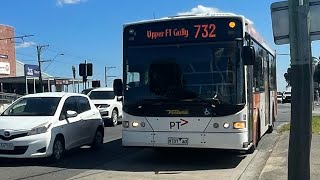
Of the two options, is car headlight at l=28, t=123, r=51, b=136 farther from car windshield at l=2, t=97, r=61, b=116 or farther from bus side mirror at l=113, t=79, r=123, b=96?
bus side mirror at l=113, t=79, r=123, b=96

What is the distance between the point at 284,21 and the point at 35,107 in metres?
7.36

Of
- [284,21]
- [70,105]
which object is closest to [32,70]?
[70,105]

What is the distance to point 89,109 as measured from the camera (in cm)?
1382

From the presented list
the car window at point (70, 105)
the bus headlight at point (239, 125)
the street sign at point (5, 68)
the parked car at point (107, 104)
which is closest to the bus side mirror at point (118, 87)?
the car window at point (70, 105)

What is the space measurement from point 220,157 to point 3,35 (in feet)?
188

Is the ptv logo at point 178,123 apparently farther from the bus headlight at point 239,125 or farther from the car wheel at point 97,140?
the car wheel at point 97,140

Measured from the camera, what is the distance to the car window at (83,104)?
13.4 metres

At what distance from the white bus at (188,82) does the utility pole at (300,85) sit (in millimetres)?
3813

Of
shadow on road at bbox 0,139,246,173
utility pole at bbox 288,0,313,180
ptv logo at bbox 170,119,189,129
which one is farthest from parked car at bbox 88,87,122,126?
utility pole at bbox 288,0,313,180

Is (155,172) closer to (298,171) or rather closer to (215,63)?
(215,63)

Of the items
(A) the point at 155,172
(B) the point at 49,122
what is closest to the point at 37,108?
(B) the point at 49,122

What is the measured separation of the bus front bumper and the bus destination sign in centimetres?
193

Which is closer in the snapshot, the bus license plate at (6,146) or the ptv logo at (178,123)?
the ptv logo at (178,123)

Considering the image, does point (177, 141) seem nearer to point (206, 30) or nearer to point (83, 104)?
point (206, 30)
